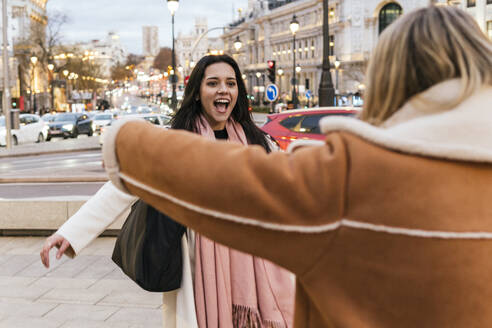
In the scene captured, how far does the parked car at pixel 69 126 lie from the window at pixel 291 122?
23.8 meters

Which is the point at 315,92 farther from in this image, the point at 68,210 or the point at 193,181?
the point at 193,181

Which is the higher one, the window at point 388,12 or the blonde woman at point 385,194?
the window at point 388,12

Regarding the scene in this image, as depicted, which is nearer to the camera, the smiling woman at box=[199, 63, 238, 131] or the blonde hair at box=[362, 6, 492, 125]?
the blonde hair at box=[362, 6, 492, 125]

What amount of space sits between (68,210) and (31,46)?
66321 mm

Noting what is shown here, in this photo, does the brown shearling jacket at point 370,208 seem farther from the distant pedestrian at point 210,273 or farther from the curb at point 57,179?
the curb at point 57,179

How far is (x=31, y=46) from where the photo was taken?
69562 mm

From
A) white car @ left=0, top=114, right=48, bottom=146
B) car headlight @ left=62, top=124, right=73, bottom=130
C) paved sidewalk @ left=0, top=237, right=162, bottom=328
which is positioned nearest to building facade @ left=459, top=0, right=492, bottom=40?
car headlight @ left=62, top=124, right=73, bottom=130

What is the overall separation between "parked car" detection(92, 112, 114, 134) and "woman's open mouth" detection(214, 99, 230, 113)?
120 ft

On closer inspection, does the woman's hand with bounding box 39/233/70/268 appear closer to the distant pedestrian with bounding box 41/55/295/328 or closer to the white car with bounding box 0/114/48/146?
the distant pedestrian with bounding box 41/55/295/328

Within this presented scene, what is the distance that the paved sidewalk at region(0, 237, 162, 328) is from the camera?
200 inches

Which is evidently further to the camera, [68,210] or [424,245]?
[68,210]

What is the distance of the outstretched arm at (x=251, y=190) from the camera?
1.26m

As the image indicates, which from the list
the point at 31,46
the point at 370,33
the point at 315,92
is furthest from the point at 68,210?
the point at 315,92

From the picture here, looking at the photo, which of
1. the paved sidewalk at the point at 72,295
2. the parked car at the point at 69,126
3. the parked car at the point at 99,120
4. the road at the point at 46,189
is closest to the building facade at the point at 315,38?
the parked car at the point at 99,120
